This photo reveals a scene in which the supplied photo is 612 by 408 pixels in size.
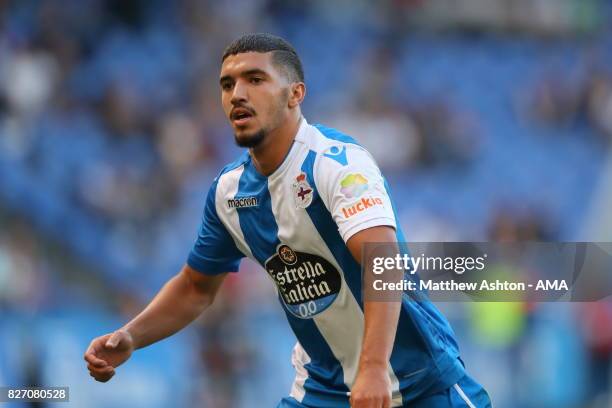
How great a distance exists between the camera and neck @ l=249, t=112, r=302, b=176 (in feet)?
15.8

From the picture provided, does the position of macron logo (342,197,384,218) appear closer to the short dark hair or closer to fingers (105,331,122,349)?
the short dark hair

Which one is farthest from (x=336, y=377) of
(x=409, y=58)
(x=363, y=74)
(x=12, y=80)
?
(x=409, y=58)

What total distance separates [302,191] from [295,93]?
0.49m

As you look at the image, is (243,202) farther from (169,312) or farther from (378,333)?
(378,333)

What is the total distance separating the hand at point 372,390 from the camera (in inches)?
156

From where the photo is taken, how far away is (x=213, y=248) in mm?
5344

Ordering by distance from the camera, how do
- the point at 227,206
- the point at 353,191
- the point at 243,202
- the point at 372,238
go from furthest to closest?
the point at 227,206, the point at 243,202, the point at 353,191, the point at 372,238

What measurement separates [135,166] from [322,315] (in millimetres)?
7666

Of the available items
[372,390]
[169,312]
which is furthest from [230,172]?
[372,390]

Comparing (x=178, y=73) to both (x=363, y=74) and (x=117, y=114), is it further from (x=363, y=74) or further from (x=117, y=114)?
(x=363, y=74)

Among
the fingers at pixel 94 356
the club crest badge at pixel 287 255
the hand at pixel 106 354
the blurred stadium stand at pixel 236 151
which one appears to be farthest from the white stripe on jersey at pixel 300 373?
the blurred stadium stand at pixel 236 151

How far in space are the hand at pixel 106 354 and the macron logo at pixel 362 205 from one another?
1.27m

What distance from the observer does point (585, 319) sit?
11.0 metres

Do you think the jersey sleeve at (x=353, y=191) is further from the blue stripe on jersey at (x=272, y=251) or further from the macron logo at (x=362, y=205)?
the blue stripe on jersey at (x=272, y=251)
